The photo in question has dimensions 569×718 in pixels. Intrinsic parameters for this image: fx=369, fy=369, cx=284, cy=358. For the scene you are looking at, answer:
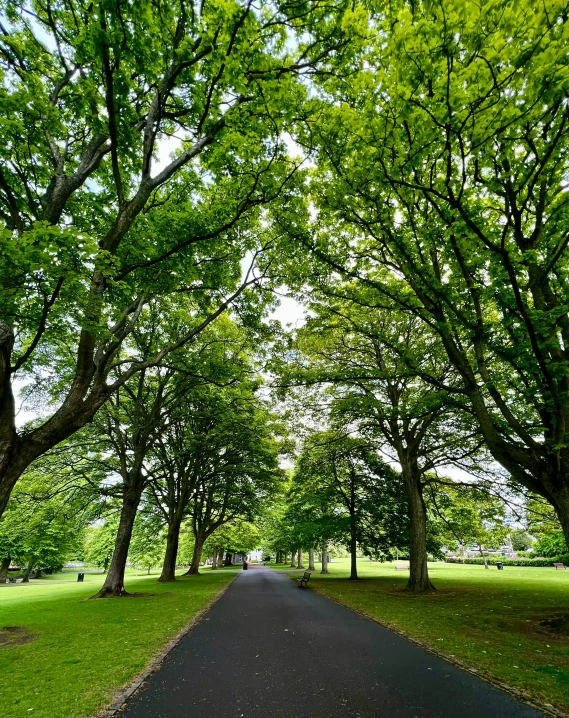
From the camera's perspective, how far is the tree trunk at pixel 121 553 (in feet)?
46.6

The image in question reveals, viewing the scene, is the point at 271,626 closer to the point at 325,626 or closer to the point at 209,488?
the point at 325,626

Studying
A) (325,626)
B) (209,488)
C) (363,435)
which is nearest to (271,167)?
(325,626)

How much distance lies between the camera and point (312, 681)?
4.99m

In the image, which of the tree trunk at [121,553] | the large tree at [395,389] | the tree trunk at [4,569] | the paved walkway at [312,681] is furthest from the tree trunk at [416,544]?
the tree trunk at [4,569]

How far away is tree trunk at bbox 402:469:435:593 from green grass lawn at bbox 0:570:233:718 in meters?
8.70

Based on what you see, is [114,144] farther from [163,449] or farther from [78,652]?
[163,449]

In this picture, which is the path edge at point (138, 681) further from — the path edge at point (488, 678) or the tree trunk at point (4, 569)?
the tree trunk at point (4, 569)

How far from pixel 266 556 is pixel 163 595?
259ft

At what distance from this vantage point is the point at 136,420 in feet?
50.7

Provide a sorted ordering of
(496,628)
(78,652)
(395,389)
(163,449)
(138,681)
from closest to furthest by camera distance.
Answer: (138,681) → (78,652) → (496,628) → (395,389) → (163,449)

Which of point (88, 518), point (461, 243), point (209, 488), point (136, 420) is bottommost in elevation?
point (88, 518)

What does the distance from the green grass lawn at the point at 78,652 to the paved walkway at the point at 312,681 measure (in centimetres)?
59

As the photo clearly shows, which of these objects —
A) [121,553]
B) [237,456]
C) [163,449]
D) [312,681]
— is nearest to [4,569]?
[163,449]

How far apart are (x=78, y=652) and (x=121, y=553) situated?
9051 mm
